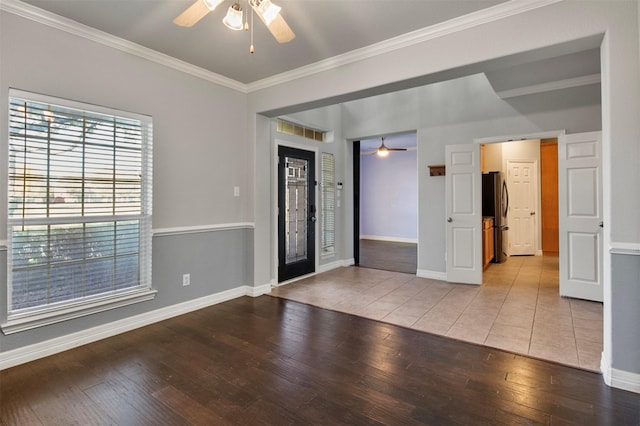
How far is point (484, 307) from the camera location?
3.62 metres

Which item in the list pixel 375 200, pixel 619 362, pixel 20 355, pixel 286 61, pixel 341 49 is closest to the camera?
pixel 619 362

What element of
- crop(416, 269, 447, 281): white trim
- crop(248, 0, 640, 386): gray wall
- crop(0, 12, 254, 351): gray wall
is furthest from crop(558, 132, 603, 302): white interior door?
crop(0, 12, 254, 351): gray wall

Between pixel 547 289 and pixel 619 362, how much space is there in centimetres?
254

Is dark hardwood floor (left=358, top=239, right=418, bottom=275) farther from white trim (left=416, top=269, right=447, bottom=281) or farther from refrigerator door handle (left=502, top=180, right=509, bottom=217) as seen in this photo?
refrigerator door handle (left=502, top=180, right=509, bottom=217)

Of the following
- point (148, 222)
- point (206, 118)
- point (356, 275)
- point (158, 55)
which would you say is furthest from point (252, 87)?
point (356, 275)

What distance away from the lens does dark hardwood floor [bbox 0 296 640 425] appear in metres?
1.80

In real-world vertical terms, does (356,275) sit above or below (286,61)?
below

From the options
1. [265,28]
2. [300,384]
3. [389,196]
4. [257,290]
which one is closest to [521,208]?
[389,196]

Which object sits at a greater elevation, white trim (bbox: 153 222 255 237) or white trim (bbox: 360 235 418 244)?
white trim (bbox: 153 222 255 237)

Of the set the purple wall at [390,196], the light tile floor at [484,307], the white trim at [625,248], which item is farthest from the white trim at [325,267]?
the purple wall at [390,196]

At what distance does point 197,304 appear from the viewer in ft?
11.9

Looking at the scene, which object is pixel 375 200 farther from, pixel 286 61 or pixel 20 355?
pixel 20 355

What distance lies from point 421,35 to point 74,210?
3.29 metres

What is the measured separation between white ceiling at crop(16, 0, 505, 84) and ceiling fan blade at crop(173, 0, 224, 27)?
1.54 ft
